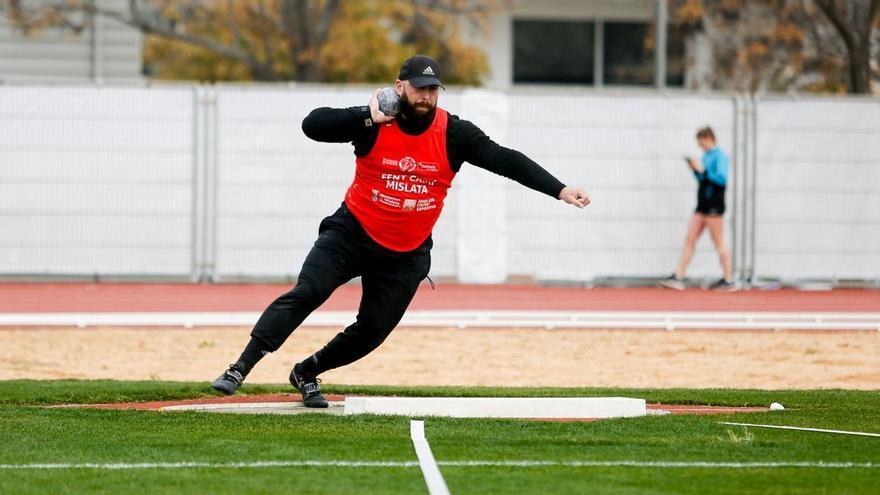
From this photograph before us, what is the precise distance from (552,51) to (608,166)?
17.5 m

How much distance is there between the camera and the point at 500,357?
14.0 meters

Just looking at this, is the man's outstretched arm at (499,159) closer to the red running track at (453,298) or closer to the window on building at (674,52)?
the red running track at (453,298)

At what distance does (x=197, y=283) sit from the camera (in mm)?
21891

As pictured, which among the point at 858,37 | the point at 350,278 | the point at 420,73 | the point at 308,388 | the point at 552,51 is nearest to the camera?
the point at 420,73

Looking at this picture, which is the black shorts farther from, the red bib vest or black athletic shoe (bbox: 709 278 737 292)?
the red bib vest

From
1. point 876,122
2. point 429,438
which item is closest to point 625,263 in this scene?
point 876,122

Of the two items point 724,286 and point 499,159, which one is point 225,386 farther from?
point 724,286

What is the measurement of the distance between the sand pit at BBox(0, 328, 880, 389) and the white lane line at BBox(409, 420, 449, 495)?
371cm

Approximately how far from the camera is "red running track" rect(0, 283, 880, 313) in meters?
19.0

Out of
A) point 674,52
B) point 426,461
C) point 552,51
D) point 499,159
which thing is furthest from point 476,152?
point 552,51

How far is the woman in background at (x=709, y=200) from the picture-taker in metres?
20.6

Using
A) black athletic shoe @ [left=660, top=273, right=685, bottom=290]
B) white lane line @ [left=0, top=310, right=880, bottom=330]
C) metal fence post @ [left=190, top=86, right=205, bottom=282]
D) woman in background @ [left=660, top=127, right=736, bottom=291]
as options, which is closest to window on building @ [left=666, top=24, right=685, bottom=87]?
black athletic shoe @ [left=660, top=273, right=685, bottom=290]

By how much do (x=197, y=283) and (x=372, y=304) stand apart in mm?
12891

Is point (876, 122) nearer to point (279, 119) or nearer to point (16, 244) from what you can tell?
point (279, 119)
